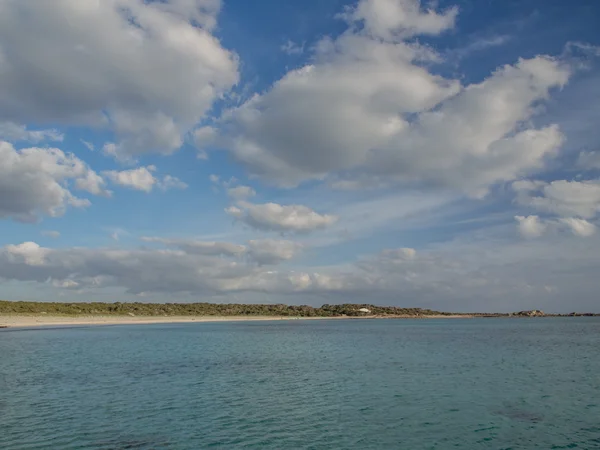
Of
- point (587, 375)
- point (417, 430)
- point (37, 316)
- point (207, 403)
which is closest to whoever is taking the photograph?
point (417, 430)

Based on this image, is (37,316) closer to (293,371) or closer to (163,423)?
(293,371)

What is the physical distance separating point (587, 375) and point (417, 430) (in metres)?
30.4

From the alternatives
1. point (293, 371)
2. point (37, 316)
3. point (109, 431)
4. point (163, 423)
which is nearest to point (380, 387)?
point (293, 371)

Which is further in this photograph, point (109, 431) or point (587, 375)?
point (587, 375)

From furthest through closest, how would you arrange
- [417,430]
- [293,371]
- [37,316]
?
[37,316] → [293,371] → [417,430]

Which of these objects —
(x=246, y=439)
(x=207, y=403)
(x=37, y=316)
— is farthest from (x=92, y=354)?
(x=37, y=316)

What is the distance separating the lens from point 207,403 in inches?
1334

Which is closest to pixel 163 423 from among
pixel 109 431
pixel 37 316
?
pixel 109 431

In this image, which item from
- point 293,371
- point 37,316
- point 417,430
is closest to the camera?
point 417,430

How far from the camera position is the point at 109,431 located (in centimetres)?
2620

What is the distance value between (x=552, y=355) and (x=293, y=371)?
40475 millimetres

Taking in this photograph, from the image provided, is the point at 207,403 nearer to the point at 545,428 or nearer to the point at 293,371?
the point at 293,371

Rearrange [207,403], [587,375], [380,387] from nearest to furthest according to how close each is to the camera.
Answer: [207,403]
[380,387]
[587,375]

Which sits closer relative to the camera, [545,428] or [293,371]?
[545,428]
